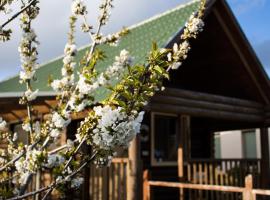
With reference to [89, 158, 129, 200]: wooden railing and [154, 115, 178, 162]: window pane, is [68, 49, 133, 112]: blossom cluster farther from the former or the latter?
[154, 115, 178, 162]: window pane

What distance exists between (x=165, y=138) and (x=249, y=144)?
15342 millimetres

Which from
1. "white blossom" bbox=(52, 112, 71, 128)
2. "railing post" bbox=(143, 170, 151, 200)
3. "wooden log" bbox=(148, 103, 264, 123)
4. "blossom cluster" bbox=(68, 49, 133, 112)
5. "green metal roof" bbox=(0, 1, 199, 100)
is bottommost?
"railing post" bbox=(143, 170, 151, 200)

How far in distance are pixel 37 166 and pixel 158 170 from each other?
904 cm

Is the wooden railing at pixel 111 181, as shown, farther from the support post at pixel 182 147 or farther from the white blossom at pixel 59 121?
the white blossom at pixel 59 121

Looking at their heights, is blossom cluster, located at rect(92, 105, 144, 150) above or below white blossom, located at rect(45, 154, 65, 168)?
above

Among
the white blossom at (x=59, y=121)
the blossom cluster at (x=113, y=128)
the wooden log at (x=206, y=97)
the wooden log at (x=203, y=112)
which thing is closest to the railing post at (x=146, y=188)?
the wooden log at (x=203, y=112)

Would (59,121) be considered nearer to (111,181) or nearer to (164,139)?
(111,181)

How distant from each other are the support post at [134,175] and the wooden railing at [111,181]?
0.20 m

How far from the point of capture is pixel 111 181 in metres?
8.85

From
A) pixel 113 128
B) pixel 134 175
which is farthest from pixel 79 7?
pixel 134 175

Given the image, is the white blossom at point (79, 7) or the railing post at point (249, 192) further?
the railing post at point (249, 192)

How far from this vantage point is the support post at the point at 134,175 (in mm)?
8195

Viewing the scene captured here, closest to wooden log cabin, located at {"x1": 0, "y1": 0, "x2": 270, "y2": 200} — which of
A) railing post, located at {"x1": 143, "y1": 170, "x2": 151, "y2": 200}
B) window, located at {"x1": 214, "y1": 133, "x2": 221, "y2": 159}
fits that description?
railing post, located at {"x1": 143, "y1": 170, "x2": 151, "y2": 200}

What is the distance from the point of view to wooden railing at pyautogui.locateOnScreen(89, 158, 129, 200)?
336 inches
